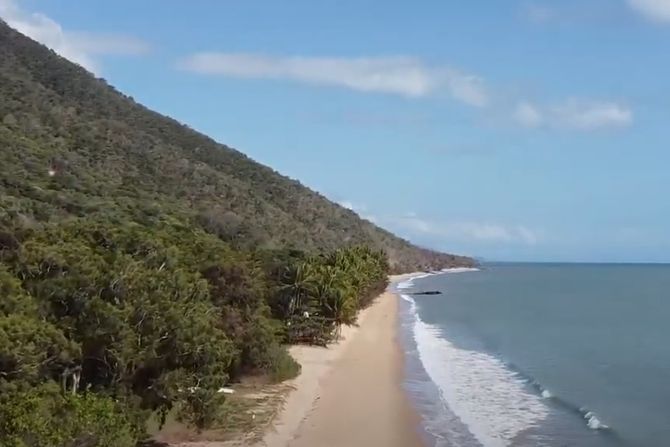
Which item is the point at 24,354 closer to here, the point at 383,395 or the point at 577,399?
the point at 383,395

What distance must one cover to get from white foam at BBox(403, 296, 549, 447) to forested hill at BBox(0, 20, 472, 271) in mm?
18255

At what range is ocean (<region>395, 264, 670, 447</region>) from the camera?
24.6 meters

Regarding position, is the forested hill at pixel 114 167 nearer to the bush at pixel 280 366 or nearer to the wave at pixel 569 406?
the bush at pixel 280 366

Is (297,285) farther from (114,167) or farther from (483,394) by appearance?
(114,167)

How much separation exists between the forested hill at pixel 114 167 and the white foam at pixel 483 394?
18255mm

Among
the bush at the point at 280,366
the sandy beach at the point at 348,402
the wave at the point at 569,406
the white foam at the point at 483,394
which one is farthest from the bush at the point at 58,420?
the wave at the point at 569,406

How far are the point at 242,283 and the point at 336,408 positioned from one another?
6.65 metres

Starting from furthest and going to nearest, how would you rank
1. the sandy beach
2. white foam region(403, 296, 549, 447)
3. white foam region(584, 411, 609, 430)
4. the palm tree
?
the palm tree, white foam region(584, 411, 609, 430), white foam region(403, 296, 549, 447), the sandy beach

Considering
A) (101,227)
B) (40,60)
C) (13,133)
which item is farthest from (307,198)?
(101,227)

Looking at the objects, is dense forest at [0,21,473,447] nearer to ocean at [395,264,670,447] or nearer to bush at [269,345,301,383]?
bush at [269,345,301,383]

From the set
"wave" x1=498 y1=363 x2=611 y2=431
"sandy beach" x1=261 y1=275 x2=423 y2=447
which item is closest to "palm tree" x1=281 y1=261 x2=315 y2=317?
"sandy beach" x1=261 y1=275 x2=423 y2=447

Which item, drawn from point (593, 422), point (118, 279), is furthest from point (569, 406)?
point (118, 279)

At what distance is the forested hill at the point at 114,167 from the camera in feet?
162

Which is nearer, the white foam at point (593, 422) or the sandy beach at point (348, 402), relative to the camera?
the sandy beach at point (348, 402)
